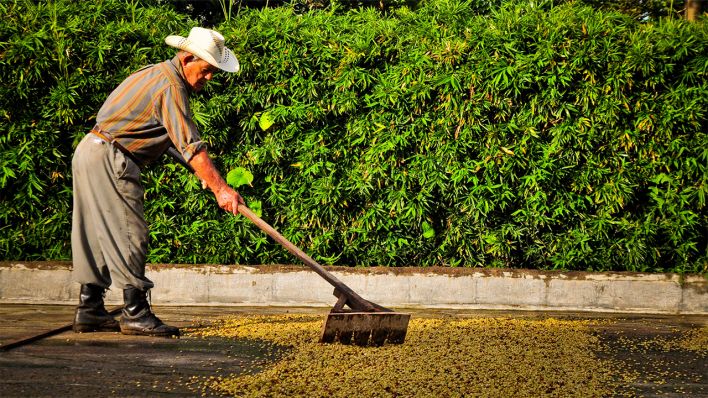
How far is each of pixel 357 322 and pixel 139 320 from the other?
1.48 meters

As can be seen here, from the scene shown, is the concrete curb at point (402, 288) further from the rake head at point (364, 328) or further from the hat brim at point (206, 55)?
the hat brim at point (206, 55)

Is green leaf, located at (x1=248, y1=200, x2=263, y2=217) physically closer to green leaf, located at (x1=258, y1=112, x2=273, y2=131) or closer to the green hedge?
the green hedge

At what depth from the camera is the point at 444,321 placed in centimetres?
655

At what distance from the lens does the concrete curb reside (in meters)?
7.41

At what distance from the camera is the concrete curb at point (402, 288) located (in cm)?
741

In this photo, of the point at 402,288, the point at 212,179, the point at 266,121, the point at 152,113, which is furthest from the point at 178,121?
the point at 402,288

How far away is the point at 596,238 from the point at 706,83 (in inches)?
66.5

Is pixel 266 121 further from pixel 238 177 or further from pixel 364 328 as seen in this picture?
pixel 364 328

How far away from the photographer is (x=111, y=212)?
556 cm

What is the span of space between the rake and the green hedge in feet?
6.45

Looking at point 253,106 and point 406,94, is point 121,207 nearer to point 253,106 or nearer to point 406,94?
point 253,106

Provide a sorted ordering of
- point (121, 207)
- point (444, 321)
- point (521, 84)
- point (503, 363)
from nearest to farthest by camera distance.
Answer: point (503, 363), point (121, 207), point (444, 321), point (521, 84)

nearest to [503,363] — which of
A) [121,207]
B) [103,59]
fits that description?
[121,207]

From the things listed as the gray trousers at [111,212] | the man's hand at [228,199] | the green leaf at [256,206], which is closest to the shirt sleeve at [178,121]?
the man's hand at [228,199]
